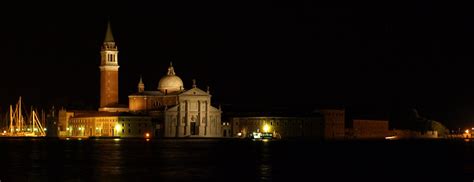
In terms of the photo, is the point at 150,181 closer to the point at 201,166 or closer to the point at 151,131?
the point at 201,166

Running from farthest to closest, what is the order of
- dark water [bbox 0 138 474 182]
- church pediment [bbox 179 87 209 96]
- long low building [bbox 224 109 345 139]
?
long low building [bbox 224 109 345 139] → church pediment [bbox 179 87 209 96] → dark water [bbox 0 138 474 182]

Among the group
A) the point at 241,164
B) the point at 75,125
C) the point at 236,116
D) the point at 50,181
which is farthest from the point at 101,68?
A: the point at 50,181

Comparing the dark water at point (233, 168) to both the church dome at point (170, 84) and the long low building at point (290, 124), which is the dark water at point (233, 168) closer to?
the long low building at point (290, 124)

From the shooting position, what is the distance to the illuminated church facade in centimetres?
13588

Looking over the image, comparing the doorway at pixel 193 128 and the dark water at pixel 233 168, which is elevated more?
the doorway at pixel 193 128

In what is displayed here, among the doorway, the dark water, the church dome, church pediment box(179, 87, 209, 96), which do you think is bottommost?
the dark water

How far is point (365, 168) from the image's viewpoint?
2143 inches

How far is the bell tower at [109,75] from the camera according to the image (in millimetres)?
145250

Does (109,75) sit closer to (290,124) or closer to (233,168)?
(290,124)

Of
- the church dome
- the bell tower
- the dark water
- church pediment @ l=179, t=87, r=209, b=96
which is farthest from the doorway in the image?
the dark water

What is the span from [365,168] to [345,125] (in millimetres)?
104457

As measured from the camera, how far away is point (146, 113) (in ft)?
460

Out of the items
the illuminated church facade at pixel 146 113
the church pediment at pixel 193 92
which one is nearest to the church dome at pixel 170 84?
the illuminated church facade at pixel 146 113

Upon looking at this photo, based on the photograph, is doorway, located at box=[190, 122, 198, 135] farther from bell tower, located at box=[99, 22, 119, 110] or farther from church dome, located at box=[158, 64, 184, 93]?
bell tower, located at box=[99, 22, 119, 110]
